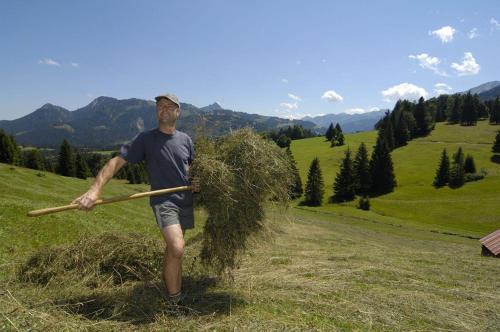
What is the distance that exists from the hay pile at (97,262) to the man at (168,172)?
4.17 feet

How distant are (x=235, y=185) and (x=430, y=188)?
8475cm

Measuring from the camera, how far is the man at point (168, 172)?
6.14m

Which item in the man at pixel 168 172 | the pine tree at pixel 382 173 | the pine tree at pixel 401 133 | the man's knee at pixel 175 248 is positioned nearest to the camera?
the man's knee at pixel 175 248

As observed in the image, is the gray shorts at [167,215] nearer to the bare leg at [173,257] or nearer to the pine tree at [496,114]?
the bare leg at [173,257]

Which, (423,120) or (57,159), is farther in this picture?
(423,120)

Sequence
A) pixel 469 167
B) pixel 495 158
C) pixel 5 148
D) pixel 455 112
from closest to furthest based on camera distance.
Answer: pixel 5 148
pixel 469 167
pixel 495 158
pixel 455 112

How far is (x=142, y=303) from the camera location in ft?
20.1

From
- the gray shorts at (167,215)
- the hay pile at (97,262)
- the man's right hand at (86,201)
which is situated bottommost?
the hay pile at (97,262)

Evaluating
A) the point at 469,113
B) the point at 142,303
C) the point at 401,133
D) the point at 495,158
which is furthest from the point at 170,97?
the point at 469,113

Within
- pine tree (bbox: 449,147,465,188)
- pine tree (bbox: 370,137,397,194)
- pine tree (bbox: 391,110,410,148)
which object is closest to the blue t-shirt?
pine tree (bbox: 370,137,397,194)

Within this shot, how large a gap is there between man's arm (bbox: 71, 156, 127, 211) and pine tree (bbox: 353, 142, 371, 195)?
80.4 metres

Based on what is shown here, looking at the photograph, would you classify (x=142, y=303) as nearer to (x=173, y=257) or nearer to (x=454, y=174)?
(x=173, y=257)

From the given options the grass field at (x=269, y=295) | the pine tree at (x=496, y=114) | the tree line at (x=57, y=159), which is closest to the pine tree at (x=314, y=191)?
the tree line at (x=57, y=159)

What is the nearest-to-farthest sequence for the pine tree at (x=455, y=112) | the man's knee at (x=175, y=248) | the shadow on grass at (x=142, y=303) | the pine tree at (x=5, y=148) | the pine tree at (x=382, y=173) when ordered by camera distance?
the shadow on grass at (x=142, y=303) → the man's knee at (x=175, y=248) → the pine tree at (x=5, y=148) → the pine tree at (x=382, y=173) → the pine tree at (x=455, y=112)
